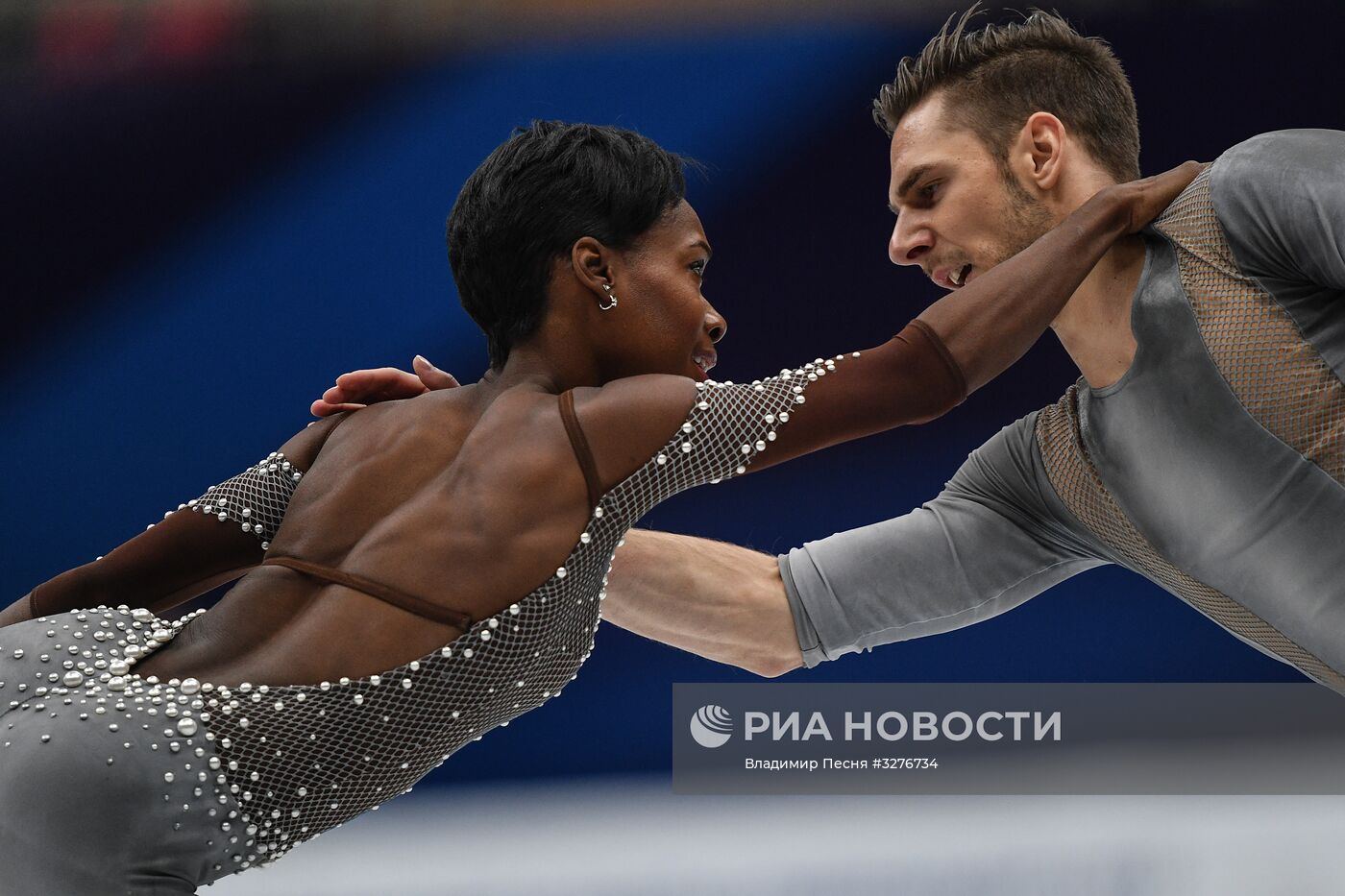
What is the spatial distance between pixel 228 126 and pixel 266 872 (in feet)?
6.68

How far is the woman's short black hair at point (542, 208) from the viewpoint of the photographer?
162 cm

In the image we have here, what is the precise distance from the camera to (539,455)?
1454 mm

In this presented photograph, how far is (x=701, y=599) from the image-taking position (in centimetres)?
240

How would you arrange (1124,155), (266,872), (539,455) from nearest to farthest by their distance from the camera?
(539,455) → (1124,155) → (266,872)

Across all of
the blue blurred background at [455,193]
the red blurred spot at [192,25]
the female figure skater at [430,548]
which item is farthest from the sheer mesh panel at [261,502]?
the red blurred spot at [192,25]

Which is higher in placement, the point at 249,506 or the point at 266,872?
the point at 249,506

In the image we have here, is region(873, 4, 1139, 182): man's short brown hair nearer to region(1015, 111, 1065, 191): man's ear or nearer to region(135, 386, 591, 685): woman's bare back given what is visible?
region(1015, 111, 1065, 191): man's ear

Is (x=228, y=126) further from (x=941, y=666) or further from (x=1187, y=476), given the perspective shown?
(x=1187, y=476)

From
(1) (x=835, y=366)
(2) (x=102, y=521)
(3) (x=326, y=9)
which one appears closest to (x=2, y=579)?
(2) (x=102, y=521)

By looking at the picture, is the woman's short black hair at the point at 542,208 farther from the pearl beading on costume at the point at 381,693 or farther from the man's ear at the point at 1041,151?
the man's ear at the point at 1041,151

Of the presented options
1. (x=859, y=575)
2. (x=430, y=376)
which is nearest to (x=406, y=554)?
(x=430, y=376)

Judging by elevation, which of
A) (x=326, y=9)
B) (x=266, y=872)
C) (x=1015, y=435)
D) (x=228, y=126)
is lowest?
(x=266, y=872)

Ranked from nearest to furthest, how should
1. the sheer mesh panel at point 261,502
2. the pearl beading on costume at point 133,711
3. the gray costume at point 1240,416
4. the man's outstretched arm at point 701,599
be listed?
the pearl beading on costume at point 133,711 → the sheer mesh panel at point 261,502 → the gray costume at point 1240,416 → the man's outstretched arm at point 701,599

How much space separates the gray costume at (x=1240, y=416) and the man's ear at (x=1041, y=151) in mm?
243
